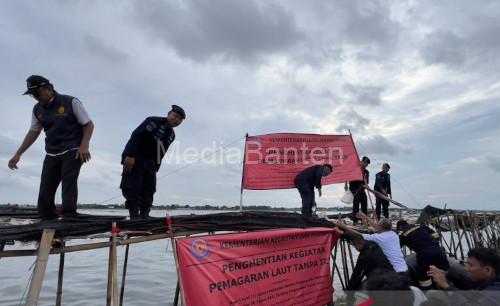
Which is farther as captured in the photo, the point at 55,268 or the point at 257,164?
the point at 55,268

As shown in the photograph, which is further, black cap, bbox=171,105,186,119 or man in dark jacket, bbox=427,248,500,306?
black cap, bbox=171,105,186,119

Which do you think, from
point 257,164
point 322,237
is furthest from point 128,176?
point 257,164

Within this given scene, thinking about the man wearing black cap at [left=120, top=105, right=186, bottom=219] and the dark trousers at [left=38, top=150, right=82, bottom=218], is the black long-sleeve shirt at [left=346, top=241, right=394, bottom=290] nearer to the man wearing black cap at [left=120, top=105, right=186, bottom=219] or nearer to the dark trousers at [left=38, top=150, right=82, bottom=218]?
the man wearing black cap at [left=120, top=105, right=186, bottom=219]

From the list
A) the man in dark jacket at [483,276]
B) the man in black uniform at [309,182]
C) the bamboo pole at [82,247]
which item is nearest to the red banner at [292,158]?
the man in black uniform at [309,182]

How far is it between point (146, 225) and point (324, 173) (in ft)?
15.7

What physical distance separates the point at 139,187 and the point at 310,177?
3873 millimetres

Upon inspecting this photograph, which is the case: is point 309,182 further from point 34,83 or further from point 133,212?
point 34,83

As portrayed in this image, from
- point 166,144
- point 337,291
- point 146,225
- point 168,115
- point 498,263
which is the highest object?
point 168,115

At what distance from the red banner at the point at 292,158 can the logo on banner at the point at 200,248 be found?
392 centimetres

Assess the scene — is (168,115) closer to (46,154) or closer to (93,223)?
(46,154)

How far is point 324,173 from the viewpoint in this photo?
26.3 ft

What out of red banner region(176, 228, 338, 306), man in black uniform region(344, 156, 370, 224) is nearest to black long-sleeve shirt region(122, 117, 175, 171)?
red banner region(176, 228, 338, 306)

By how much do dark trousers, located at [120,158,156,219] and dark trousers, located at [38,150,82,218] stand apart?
35.8 inches

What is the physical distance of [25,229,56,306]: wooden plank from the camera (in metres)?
3.05
